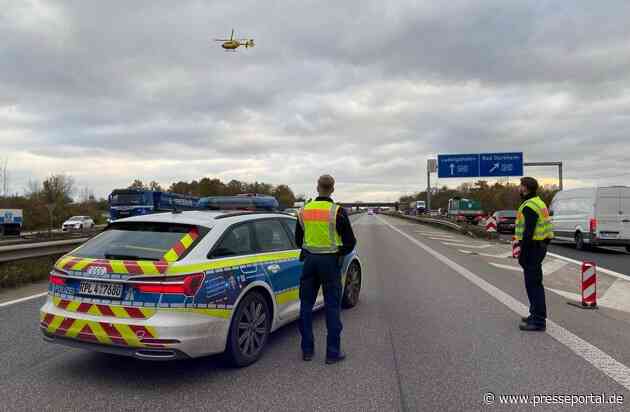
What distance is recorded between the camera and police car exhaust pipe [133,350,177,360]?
Result: 3.85m

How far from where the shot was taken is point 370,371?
4.37 m

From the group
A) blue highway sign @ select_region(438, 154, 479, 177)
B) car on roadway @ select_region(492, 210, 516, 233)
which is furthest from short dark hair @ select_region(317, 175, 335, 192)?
blue highway sign @ select_region(438, 154, 479, 177)

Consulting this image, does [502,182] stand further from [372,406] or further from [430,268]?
[372,406]

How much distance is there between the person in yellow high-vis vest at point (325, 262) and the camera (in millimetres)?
4707

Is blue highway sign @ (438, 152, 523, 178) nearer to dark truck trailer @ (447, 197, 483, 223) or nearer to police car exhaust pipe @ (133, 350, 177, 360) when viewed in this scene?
dark truck trailer @ (447, 197, 483, 223)

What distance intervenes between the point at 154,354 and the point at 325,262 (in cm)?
176

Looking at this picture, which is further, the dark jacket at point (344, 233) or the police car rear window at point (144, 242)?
the dark jacket at point (344, 233)

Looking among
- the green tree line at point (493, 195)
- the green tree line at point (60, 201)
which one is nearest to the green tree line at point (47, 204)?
the green tree line at point (60, 201)

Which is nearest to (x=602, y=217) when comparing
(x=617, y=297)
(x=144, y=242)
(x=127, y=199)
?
(x=617, y=297)

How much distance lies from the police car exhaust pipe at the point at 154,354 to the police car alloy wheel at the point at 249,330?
1.99 ft

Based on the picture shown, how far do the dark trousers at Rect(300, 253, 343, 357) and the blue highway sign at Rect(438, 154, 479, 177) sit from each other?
35221 mm

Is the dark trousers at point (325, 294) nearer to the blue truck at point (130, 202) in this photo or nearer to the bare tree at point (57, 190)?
the blue truck at point (130, 202)

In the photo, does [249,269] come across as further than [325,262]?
No

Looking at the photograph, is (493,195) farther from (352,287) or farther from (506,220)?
(352,287)
